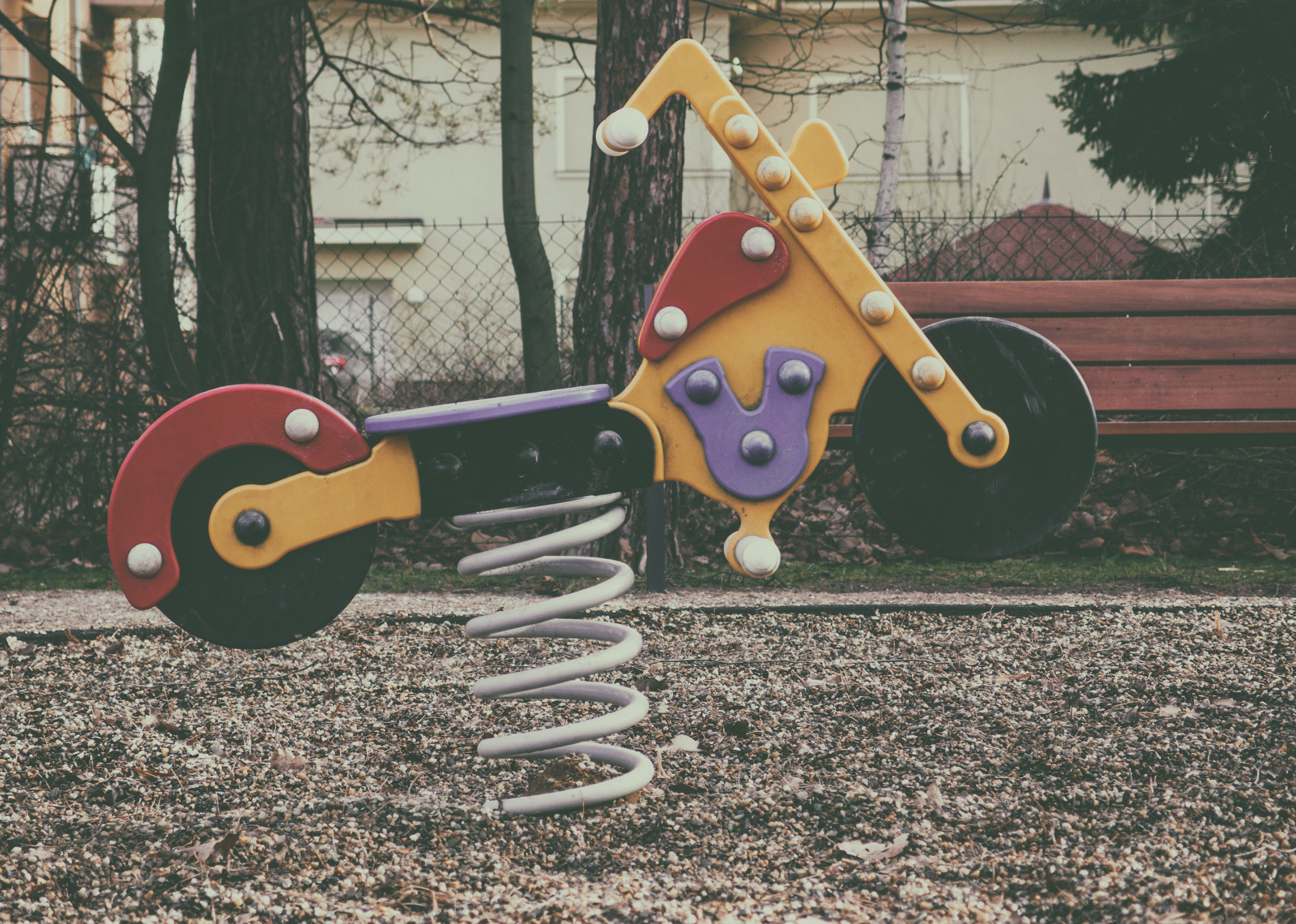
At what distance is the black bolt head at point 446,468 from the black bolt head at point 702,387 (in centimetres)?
40

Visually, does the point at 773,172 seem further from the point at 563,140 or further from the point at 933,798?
the point at 563,140

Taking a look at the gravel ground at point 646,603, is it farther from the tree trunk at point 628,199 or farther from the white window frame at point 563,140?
the white window frame at point 563,140

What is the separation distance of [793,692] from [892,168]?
21.4 feet

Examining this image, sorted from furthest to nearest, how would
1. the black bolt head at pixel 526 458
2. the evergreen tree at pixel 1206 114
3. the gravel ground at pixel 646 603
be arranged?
the evergreen tree at pixel 1206 114, the gravel ground at pixel 646 603, the black bolt head at pixel 526 458

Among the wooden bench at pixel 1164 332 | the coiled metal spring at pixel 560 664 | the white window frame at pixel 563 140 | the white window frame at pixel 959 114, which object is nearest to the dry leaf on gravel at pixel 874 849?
the coiled metal spring at pixel 560 664

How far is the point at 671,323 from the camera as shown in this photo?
6.20ft

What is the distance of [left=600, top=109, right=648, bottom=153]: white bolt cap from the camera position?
182cm

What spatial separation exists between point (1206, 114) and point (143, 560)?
7.44 m

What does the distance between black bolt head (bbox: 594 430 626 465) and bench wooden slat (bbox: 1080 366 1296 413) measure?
262 cm

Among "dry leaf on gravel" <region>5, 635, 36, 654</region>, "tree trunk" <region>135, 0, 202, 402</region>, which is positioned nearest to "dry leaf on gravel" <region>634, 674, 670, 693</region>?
"dry leaf on gravel" <region>5, 635, 36, 654</region>

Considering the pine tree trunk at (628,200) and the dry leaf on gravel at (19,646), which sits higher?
the pine tree trunk at (628,200)

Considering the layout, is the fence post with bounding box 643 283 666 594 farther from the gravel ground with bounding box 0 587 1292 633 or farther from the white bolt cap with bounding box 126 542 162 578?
the white bolt cap with bounding box 126 542 162 578

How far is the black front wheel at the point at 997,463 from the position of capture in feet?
6.37

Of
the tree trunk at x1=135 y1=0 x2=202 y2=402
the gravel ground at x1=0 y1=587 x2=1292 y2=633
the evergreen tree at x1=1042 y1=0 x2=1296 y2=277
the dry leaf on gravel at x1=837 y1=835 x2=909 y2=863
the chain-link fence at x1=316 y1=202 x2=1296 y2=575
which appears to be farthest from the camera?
the evergreen tree at x1=1042 y1=0 x2=1296 y2=277
